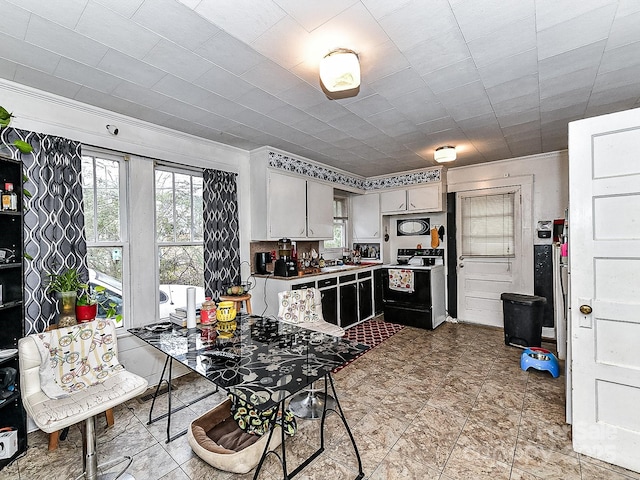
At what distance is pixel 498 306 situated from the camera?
4801mm

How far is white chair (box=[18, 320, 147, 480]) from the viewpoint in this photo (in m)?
1.64

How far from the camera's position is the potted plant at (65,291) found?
7.64ft

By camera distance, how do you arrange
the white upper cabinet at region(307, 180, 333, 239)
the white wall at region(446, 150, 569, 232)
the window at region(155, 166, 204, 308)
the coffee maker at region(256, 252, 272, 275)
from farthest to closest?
1. the white upper cabinet at region(307, 180, 333, 239)
2. the white wall at region(446, 150, 569, 232)
3. the coffee maker at region(256, 252, 272, 275)
4. the window at region(155, 166, 204, 308)

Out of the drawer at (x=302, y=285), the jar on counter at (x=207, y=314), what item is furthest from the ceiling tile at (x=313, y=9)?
the drawer at (x=302, y=285)


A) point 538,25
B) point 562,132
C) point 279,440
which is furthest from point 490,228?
point 279,440

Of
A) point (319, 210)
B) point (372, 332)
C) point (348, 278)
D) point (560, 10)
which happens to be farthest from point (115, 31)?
point (372, 332)

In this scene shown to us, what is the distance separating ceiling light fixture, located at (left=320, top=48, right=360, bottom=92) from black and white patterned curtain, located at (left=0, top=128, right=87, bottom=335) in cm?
222

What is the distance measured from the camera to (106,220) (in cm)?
288

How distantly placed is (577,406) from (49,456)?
11.7 feet

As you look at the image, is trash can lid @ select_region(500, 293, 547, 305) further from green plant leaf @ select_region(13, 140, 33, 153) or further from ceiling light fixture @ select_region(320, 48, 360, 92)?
green plant leaf @ select_region(13, 140, 33, 153)

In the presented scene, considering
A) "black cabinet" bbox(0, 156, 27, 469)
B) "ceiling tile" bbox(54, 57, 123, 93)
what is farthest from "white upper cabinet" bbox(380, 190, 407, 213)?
"black cabinet" bbox(0, 156, 27, 469)

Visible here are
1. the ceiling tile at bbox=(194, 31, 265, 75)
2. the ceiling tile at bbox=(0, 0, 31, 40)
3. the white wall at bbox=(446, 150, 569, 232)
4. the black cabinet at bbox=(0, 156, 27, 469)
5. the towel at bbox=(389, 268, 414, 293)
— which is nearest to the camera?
the ceiling tile at bbox=(0, 0, 31, 40)

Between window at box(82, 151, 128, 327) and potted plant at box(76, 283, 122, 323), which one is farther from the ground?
window at box(82, 151, 128, 327)

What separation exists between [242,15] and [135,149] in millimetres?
1963
